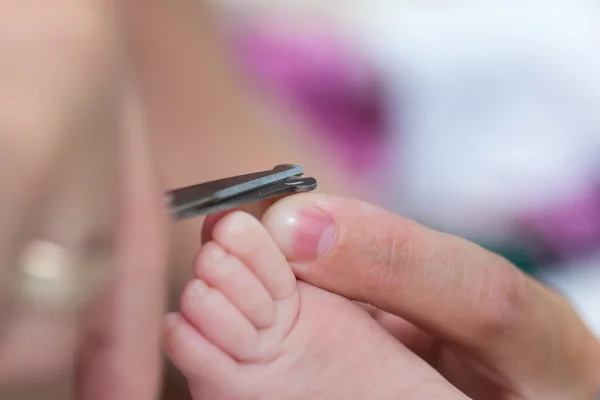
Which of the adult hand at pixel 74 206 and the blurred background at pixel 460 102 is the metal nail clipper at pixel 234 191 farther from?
the blurred background at pixel 460 102

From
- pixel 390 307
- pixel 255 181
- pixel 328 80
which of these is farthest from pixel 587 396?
pixel 328 80

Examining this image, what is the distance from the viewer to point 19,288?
0.16 m

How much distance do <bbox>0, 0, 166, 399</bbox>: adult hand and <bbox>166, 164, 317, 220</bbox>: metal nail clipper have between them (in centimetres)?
1

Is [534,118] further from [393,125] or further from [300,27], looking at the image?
[300,27]

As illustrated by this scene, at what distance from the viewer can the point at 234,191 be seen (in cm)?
24

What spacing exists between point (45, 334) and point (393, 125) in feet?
1.85

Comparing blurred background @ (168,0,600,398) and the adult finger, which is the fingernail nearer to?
the adult finger

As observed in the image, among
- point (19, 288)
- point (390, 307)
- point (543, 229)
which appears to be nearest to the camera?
point (19, 288)

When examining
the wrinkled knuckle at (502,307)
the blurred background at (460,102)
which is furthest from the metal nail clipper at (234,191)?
the blurred background at (460,102)

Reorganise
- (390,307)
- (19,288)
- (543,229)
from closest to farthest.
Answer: (19,288) < (390,307) < (543,229)

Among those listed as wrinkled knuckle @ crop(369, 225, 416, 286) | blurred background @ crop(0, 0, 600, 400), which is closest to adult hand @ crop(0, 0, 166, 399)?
wrinkled knuckle @ crop(369, 225, 416, 286)

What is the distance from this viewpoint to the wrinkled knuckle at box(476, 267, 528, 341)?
0.34 metres

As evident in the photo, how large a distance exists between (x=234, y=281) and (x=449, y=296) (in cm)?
13

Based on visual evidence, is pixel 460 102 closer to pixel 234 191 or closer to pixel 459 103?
pixel 459 103
